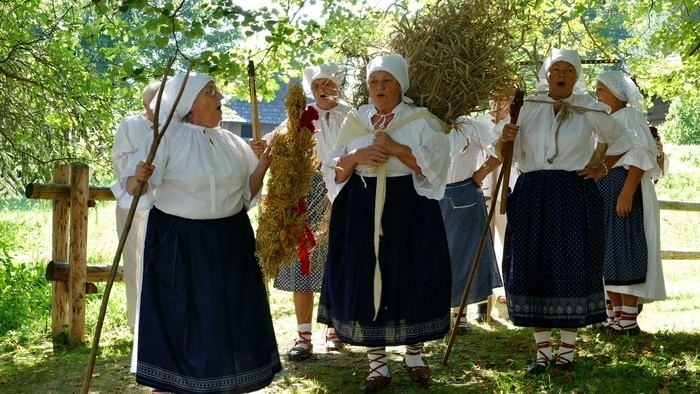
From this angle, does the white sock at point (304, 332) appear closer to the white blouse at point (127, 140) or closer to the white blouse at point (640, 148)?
the white blouse at point (127, 140)

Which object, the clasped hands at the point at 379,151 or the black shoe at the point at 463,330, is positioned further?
the black shoe at the point at 463,330

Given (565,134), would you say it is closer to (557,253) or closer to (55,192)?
(557,253)

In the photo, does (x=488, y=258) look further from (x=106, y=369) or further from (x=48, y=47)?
(x=48, y=47)

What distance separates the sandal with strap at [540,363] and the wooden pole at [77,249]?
3.44m

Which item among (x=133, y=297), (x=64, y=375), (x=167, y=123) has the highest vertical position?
(x=167, y=123)

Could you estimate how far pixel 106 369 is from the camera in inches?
239

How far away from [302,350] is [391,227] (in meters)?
1.43

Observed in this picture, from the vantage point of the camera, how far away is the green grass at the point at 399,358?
5.32m

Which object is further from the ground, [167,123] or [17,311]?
[167,123]

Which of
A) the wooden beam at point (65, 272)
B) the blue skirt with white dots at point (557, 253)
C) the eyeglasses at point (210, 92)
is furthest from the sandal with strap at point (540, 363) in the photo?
the wooden beam at point (65, 272)

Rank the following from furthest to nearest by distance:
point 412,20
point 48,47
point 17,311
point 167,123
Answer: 1. point 48,47
2. point 17,311
3. point 412,20
4. point 167,123

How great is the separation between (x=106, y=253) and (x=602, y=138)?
6.80 metres

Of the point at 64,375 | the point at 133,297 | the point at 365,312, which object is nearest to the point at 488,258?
the point at 365,312

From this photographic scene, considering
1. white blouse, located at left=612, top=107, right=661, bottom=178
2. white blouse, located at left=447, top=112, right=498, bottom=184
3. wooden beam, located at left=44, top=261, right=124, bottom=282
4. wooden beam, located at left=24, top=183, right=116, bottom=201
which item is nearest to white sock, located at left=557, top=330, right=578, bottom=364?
white blouse, located at left=612, top=107, right=661, bottom=178
